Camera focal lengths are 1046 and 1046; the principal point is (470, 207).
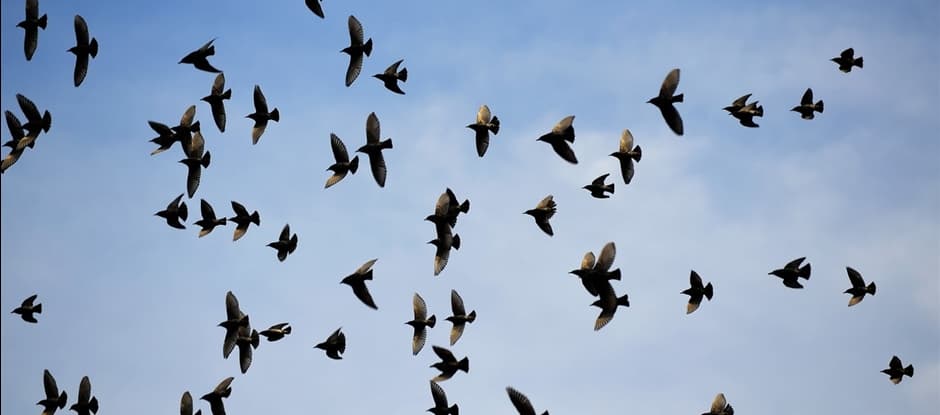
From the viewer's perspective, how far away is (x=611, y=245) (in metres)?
24.0

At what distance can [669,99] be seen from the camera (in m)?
22.8

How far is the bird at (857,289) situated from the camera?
2650 cm

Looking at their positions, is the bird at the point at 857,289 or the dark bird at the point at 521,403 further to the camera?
the bird at the point at 857,289

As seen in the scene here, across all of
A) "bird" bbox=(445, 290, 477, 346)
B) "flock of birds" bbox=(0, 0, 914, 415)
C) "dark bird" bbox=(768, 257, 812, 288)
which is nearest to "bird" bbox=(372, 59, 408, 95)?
"flock of birds" bbox=(0, 0, 914, 415)

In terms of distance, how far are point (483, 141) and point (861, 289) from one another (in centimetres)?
1040

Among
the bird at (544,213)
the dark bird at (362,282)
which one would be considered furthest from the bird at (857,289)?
the dark bird at (362,282)

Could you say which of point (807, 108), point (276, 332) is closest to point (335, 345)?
point (276, 332)

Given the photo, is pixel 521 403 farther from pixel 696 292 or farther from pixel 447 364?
pixel 696 292

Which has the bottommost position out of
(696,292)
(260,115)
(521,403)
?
(521,403)

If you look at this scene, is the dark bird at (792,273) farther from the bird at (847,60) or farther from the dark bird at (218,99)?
the dark bird at (218,99)

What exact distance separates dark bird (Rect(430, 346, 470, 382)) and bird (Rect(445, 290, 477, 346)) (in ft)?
3.30

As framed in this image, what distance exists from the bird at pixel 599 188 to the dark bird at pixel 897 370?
8993mm

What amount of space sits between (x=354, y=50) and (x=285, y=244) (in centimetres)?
504

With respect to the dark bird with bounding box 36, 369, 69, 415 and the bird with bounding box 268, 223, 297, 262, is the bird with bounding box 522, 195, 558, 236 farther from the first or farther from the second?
the dark bird with bounding box 36, 369, 69, 415
